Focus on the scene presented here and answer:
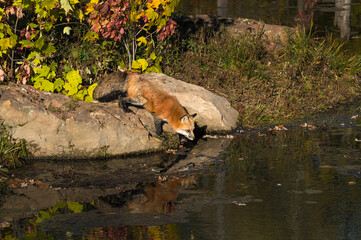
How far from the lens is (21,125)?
889 cm

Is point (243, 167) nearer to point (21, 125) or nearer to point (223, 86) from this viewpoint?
point (21, 125)

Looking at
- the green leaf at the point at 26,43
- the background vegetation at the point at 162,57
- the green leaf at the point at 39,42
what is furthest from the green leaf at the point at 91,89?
the green leaf at the point at 26,43

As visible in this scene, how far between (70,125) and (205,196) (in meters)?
2.80

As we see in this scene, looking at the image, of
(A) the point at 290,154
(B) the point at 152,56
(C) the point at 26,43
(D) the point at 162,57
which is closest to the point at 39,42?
(C) the point at 26,43

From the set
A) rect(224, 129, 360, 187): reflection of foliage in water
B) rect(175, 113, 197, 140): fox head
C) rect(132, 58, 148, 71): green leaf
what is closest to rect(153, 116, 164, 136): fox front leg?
rect(175, 113, 197, 140): fox head

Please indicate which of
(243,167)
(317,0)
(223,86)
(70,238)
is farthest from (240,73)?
(317,0)

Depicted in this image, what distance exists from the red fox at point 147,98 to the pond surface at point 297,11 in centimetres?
887

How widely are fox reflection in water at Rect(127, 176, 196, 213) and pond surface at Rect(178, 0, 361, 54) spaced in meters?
10.9

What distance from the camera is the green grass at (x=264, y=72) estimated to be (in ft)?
40.1

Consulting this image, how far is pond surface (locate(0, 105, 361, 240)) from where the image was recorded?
20.1ft

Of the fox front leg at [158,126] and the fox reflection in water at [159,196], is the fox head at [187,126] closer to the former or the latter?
the fox front leg at [158,126]

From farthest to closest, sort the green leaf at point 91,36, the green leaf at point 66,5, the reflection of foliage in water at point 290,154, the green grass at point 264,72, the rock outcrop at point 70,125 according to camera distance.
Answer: the green grass at point 264,72, the green leaf at point 91,36, the green leaf at point 66,5, the rock outcrop at point 70,125, the reflection of foliage in water at point 290,154

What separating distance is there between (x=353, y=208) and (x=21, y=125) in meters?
4.89

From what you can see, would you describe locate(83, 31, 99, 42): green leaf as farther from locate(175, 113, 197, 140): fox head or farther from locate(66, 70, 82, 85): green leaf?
locate(175, 113, 197, 140): fox head
